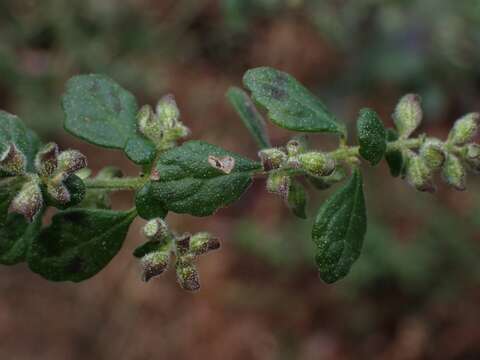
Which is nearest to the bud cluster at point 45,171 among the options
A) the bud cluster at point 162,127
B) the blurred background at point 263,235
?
the bud cluster at point 162,127

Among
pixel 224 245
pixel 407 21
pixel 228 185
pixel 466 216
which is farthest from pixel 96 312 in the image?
pixel 228 185

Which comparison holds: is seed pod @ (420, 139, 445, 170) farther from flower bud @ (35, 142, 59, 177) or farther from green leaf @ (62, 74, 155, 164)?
flower bud @ (35, 142, 59, 177)

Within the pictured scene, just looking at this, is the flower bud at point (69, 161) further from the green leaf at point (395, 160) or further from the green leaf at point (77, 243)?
the green leaf at point (395, 160)

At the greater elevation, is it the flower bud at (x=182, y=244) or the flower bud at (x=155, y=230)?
the flower bud at (x=155, y=230)

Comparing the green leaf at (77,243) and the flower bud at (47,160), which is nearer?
the flower bud at (47,160)

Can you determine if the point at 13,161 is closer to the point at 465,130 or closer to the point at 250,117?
the point at 250,117

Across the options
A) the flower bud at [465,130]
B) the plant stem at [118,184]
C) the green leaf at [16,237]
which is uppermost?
the flower bud at [465,130]

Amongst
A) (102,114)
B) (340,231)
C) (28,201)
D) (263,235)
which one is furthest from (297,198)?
(263,235)
